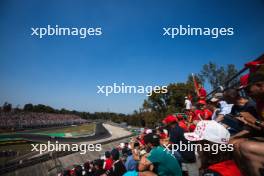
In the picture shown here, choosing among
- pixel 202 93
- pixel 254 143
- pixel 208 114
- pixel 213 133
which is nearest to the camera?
pixel 254 143

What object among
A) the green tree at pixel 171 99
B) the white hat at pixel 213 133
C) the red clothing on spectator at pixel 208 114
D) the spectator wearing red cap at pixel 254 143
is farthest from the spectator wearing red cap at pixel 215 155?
the green tree at pixel 171 99

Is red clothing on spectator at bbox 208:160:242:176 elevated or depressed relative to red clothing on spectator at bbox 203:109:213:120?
depressed

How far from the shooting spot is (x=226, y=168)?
79.7 inches

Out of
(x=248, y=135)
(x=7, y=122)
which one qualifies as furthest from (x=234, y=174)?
(x=7, y=122)

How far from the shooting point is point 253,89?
6.53 ft

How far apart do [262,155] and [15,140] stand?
186 ft

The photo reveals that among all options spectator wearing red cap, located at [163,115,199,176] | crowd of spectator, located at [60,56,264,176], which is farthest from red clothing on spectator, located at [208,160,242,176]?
spectator wearing red cap, located at [163,115,199,176]

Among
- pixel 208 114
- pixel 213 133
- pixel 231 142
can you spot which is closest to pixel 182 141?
pixel 208 114

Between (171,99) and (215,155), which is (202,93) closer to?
(215,155)

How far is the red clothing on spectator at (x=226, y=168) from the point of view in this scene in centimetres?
196

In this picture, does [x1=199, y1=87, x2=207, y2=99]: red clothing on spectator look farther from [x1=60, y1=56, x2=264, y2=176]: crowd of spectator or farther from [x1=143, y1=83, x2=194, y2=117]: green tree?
[x1=143, y1=83, x2=194, y2=117]: green tree

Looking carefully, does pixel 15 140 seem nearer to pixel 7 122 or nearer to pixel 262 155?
pixel 7 122

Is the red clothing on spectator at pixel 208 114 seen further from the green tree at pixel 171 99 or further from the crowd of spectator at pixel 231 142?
the green tree at pixel 171 99

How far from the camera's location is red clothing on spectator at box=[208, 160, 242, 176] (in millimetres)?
1962
